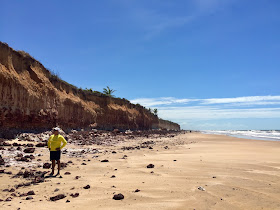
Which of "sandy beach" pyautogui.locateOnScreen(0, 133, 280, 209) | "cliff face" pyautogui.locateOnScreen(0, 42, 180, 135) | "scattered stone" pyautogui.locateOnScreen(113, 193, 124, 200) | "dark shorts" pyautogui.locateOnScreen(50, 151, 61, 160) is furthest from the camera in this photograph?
"cliff face" pyautogui.locateOnScreen(0, 42, 180, 135)

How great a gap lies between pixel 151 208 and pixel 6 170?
5.35 m

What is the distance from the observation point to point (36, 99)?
19234mm

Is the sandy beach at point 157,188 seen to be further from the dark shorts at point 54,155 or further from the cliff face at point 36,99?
the cliff face at point 36,99

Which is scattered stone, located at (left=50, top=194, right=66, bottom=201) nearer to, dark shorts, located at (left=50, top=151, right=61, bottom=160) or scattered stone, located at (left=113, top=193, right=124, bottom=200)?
scattered stone, located at (left=113, top=193, right=124, bottom=200)

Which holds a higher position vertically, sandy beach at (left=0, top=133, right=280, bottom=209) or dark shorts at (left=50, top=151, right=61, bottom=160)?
dark shorts at (left=50, top=151, right=61, bottom=160)

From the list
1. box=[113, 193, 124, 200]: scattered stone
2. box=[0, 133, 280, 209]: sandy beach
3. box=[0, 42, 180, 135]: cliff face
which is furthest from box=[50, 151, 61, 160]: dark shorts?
box=[0, 42, 180, 135]: cliff face

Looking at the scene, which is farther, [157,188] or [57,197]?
[157,188]

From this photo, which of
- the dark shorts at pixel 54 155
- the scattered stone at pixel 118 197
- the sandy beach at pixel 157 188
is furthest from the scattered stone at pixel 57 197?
the dark shorts at pixel 54 155

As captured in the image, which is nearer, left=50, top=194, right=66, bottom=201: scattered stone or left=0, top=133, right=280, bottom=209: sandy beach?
left=0, top=133, right=280, bottom=209: sandy beach

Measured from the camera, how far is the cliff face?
1620 centimetres

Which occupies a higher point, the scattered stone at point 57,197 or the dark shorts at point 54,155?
the dark shorts at point 54,155

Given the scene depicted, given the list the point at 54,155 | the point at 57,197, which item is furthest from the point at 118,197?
the point at 54,155

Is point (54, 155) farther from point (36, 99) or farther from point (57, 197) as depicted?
point (36, 99)

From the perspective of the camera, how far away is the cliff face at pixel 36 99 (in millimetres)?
16203
